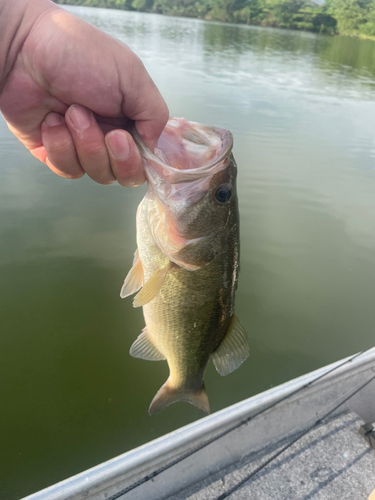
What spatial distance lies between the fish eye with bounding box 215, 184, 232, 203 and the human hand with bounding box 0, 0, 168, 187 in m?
0.32

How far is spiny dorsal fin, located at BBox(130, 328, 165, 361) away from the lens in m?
1.93

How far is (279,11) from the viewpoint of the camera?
54.7 metres

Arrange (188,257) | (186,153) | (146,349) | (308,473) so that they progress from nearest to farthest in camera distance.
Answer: (186,153)
(188,257)
(146,349)
(308,473)

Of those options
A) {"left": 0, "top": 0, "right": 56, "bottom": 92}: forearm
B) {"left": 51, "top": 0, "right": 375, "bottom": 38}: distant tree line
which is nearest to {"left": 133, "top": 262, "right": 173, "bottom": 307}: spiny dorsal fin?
{"left": 0, "top": 0, "right": 56, "bottom": 92}: forearm

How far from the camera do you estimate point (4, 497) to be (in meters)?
2.64

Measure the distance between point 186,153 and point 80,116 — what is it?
42 cm

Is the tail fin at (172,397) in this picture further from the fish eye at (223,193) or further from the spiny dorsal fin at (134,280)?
the fish eye at (223,193)

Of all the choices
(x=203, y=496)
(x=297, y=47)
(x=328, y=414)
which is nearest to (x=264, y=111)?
(x=328, y=414)

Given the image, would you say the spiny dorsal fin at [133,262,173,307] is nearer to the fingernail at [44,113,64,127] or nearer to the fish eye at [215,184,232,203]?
the fish eye at [215,184,232,203]

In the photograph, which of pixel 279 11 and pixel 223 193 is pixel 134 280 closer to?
pixel 223 193

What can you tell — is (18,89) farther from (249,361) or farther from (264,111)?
(264,111)

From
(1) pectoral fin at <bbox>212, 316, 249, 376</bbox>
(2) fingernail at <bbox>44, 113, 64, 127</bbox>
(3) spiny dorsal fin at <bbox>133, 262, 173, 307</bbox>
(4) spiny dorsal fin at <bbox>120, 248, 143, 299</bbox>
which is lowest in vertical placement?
(1) pectoral fin at <bbox>212, 316, 249, 376</bbox>

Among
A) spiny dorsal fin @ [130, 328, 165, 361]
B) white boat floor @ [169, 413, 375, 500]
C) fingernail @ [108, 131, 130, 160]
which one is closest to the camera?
fingernail @ [108, 131, 130, 160]

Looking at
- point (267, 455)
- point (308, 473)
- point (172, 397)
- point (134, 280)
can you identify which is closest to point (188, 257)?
point (134, 280)
